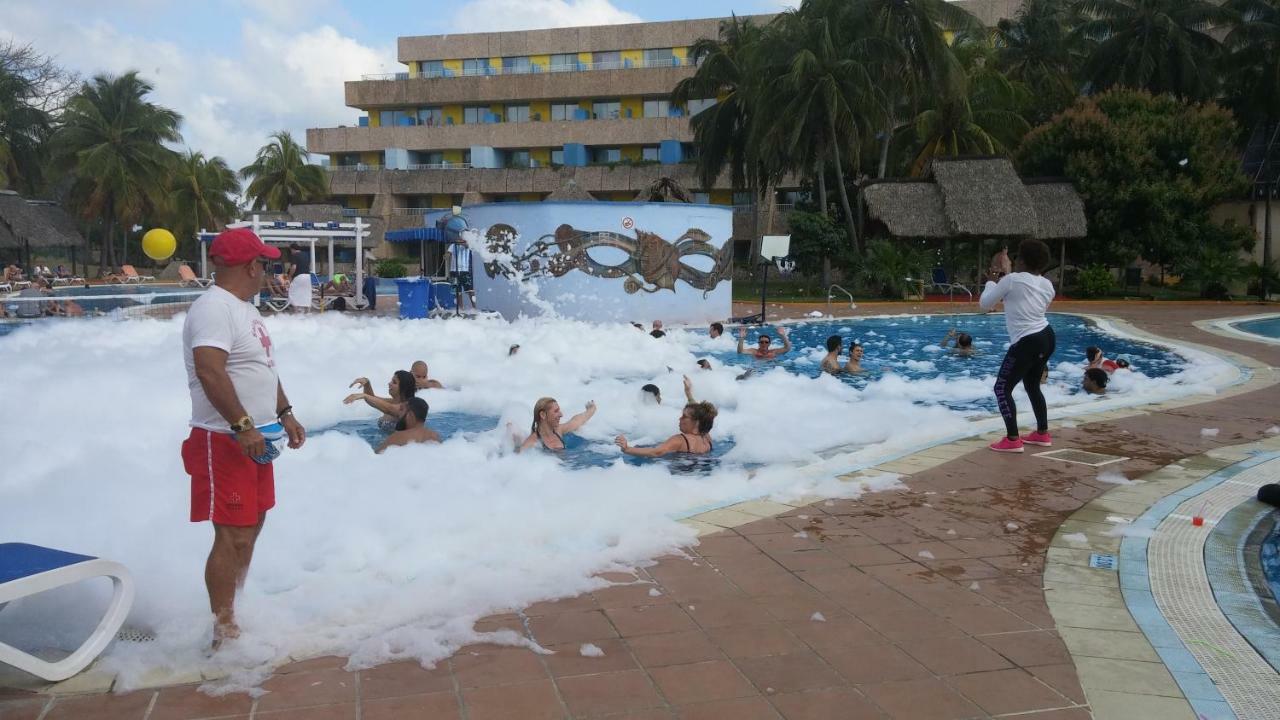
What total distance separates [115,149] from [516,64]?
25434 mm

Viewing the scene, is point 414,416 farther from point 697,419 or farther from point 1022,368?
point 1022,368

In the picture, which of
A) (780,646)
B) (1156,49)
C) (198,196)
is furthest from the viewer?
(198,196)

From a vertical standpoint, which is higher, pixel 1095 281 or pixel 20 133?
pixel 20 133

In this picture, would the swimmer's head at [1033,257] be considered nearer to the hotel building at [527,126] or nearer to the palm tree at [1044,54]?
the palm tree at [1044,54]

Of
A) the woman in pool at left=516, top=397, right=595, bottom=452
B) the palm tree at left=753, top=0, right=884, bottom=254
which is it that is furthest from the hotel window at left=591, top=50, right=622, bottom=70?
the woman in pool at left=516, top=397, right=595, bottom=452

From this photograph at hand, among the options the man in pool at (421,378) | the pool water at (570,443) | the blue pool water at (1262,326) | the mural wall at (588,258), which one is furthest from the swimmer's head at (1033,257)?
the blue pool water at (1262,326)

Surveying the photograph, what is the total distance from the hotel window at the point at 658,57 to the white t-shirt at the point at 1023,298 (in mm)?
53781

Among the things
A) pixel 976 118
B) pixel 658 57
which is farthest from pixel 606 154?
pixel 976 118

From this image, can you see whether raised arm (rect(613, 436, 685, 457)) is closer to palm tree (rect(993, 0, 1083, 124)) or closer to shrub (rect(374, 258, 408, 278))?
palm tree (rect(993, 0, 1083, 124))

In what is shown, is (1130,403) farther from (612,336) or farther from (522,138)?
(522,138)

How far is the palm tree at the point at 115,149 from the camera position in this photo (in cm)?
4759

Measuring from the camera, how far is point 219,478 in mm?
3562

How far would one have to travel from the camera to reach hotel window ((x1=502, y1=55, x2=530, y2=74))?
6206cm

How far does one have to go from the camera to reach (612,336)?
17250 millimetres
